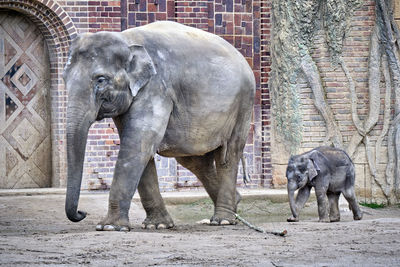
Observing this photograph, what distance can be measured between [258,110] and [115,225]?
17.9ft

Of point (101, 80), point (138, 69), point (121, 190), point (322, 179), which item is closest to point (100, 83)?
point (101, 80)

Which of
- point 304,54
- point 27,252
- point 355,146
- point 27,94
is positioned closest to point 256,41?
point 304,54

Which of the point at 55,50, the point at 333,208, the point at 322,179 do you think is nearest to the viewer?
the point at 322,179

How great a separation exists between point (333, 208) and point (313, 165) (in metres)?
0.65

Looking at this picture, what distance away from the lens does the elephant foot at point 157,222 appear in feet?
27.5

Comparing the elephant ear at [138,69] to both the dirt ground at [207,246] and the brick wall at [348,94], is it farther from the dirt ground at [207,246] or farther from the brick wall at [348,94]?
the brick wall at [348,94]

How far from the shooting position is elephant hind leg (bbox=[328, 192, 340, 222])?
9.80 meters

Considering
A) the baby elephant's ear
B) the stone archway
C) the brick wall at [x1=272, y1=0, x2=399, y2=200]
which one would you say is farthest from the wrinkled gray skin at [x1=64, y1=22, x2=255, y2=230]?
the brick wall at [x1=272, y1=0, x2=399, y2=200]

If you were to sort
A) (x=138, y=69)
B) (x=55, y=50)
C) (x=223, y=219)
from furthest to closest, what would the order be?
(x=55, y=50) → (x=223, y=219) → (x=138, y=69)

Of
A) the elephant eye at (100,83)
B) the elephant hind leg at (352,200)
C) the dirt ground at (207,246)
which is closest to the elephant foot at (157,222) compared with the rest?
the dirt ground at (207,246)

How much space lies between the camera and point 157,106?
25.8ft

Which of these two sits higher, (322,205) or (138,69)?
(138,69)

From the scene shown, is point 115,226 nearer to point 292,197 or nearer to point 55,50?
point 292,197

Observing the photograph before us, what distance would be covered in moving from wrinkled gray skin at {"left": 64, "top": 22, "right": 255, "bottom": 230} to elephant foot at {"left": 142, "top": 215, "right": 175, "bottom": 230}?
1cm
